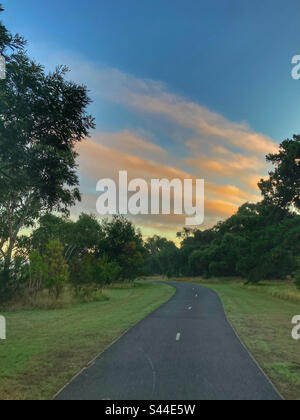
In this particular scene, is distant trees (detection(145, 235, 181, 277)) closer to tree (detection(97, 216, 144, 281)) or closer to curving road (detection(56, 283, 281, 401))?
tree (detection(97, 216, 144, 281))

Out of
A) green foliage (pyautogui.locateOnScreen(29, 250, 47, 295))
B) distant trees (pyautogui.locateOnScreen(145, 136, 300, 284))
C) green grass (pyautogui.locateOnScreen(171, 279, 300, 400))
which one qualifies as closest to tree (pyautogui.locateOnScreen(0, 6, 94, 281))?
green grass (pyautogui.locateOnScreen(171, 279, 300, 400))

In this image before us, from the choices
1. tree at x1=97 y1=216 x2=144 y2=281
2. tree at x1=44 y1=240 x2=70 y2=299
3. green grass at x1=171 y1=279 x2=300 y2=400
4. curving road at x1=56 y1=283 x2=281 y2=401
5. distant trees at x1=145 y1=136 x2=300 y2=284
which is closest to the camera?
curving road at x1=56 y1=283 x2=281 y2=401

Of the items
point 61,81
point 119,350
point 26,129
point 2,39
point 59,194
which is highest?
point 2,39

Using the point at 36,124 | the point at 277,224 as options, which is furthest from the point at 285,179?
the point at 36,124

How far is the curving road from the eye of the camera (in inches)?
250

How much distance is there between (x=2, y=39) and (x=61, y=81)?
1826 mm

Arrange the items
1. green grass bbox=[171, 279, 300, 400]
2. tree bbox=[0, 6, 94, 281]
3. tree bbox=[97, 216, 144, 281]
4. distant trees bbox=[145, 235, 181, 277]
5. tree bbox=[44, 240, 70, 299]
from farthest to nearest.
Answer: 1. distant trees bbox=[145, 235, 181, 277]
2. tree bbox=[97, 216, 144, 281]
3. tree bbox=[44, 240, 70, 299]
4. tree bbox=[0, 6, 94, 281]
5. green grass bbox=[171, 279, 300, 400]

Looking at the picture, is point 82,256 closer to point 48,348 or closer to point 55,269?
point 55,269

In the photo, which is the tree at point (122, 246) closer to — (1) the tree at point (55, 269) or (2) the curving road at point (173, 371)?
(1) the tree at point (55, 269)

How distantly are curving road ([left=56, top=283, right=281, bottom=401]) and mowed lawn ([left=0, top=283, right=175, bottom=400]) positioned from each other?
0.50m

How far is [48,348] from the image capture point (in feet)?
36.2
